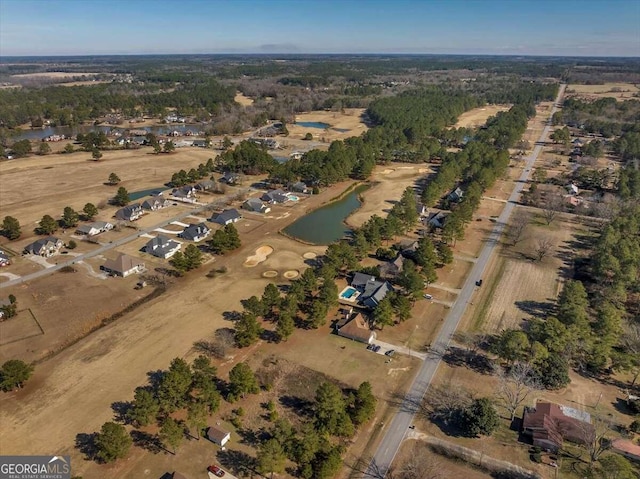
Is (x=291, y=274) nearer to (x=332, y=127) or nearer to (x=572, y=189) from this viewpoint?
(x=572, y=189)

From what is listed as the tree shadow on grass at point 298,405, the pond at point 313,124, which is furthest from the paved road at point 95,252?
the pond at point 313,124

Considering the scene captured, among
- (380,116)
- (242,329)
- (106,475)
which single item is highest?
(380,116)

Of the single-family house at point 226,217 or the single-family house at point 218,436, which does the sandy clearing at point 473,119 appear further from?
the single-family house at point 218,436

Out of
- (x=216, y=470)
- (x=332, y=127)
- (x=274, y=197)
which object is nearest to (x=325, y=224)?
(x=274, y=197)

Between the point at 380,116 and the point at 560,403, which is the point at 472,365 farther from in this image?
the point at 380,116

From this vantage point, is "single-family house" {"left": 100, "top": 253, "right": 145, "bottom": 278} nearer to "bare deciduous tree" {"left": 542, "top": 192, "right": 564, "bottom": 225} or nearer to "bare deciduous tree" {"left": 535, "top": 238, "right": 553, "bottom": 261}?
"bare deciduous tree" {"left": 535, "top": 238, "right": 553, "bottom": 261}

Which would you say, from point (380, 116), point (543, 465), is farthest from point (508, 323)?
point (380, 116)
